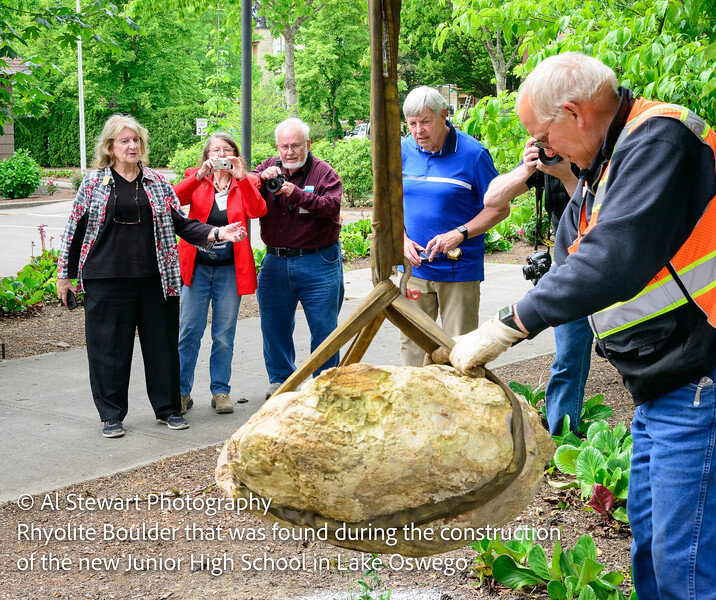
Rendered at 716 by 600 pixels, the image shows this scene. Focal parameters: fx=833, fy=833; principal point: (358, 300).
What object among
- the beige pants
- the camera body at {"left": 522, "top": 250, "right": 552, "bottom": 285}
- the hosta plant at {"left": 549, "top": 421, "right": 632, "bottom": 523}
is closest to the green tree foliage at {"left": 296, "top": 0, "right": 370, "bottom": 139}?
the beige pants

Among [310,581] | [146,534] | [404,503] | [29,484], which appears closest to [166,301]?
[29,484]

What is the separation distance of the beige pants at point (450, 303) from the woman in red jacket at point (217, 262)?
1345 mm

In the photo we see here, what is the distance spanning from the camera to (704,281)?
86.0 inches

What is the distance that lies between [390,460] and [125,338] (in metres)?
3.70

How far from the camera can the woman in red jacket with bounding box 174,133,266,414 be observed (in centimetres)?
577

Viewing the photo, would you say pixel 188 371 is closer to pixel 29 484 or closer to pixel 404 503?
pixel 29 484

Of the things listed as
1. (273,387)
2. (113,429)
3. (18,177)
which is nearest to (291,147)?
(273,387)

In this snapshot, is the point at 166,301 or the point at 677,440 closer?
the point at 677,440

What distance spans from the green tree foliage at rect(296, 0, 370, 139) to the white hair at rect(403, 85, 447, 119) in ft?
91.9

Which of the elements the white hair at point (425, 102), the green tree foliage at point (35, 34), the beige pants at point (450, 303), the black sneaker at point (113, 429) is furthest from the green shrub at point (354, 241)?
the white hair at point (425, 102)

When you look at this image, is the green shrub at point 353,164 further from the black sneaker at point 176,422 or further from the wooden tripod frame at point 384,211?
the wooden tripod frame at point 384,211

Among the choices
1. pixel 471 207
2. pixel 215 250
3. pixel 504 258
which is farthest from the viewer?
pixel 504 258

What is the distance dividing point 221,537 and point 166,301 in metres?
2.02

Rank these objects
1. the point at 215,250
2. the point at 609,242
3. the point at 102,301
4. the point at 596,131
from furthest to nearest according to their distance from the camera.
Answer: the point at 215,250
the point at 102,301
the point at 596,131
the point at 609,242
